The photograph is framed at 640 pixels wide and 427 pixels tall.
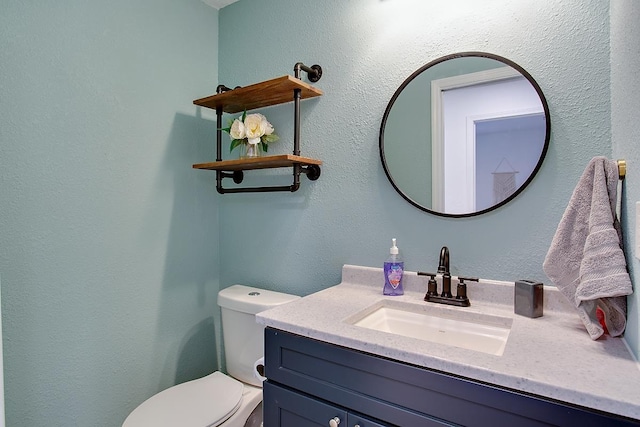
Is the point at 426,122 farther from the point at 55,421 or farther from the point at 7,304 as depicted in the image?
the point at 55,421

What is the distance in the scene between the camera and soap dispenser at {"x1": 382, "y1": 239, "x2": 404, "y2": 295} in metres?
1.29

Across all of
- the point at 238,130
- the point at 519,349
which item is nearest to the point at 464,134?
the point at 519,349

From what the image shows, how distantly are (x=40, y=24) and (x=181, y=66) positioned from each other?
0.58m

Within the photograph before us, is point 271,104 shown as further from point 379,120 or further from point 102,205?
point 102,205

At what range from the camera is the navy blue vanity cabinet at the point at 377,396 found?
2.26 feet

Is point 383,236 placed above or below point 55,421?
above

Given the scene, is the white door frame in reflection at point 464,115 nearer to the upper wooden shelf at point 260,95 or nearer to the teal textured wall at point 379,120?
the teal textured wall at point 379,120

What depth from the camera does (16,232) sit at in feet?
4.06

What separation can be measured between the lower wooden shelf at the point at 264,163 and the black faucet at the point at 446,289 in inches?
26.3

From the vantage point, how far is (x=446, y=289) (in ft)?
3.95

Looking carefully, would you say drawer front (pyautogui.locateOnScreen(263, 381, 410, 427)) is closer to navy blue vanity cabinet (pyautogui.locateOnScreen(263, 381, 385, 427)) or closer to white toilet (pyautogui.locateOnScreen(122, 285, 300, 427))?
navy blue vanity cabinet (pyautogui.locateOnScreen(263, 381, 385, 427))

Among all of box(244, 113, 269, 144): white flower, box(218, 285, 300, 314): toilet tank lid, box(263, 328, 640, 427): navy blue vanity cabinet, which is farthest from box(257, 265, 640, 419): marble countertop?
box(244, 113, 269, 144): white flower

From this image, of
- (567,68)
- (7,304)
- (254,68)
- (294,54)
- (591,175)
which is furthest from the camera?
(254,68)

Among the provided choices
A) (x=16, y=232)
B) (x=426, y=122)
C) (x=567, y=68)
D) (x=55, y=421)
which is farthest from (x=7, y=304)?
(x=567, y=68)
